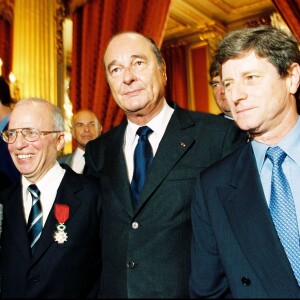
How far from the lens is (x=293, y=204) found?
1.45 metres

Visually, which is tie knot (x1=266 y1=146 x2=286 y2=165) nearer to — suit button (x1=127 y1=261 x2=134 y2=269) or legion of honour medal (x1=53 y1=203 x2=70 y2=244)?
suit button (x1=127 y1=261 x2=134 y2=269)

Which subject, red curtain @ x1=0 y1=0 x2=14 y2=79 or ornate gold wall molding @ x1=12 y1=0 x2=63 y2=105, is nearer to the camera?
ornate gold wall molding @ x1=12 y1=0 x2=63 y2=105

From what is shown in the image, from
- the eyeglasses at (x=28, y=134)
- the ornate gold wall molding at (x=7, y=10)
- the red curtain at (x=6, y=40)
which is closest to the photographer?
the eyeglasses at (x=28, y=134)

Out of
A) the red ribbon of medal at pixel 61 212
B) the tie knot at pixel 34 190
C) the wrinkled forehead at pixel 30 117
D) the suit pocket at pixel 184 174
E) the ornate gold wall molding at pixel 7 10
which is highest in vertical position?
the ornate gold wall molding at pixel 7 10

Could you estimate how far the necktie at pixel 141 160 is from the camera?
1.84 meters

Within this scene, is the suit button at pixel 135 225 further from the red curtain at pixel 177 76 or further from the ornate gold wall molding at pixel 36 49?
the red curtain at pixel 177 76

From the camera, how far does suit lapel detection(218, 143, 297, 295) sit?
4.57 feet

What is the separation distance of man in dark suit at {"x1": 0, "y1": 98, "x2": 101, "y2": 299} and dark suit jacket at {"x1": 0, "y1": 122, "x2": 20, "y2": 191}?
13.1 inches

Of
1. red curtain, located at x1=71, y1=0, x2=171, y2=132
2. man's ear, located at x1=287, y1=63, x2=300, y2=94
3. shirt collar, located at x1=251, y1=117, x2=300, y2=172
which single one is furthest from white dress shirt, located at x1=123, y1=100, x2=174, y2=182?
red curtain, located at x1=71, y1=0, x2=171, y2=132

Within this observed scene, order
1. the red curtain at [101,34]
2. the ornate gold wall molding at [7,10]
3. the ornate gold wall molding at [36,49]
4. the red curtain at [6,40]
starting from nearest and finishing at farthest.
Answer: the ornate gold wall molding at [36,49]
the red curtain at [101,34]
the ornate gold wall molding at [7,10]
the red curtain at [6,40]

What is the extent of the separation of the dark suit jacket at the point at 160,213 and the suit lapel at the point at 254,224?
0.22 m

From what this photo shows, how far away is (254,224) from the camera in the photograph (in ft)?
4.83

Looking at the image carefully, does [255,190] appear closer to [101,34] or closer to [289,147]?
[289,147]

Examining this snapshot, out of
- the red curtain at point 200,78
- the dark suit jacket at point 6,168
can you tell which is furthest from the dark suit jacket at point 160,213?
the red curtain at point 200,78
